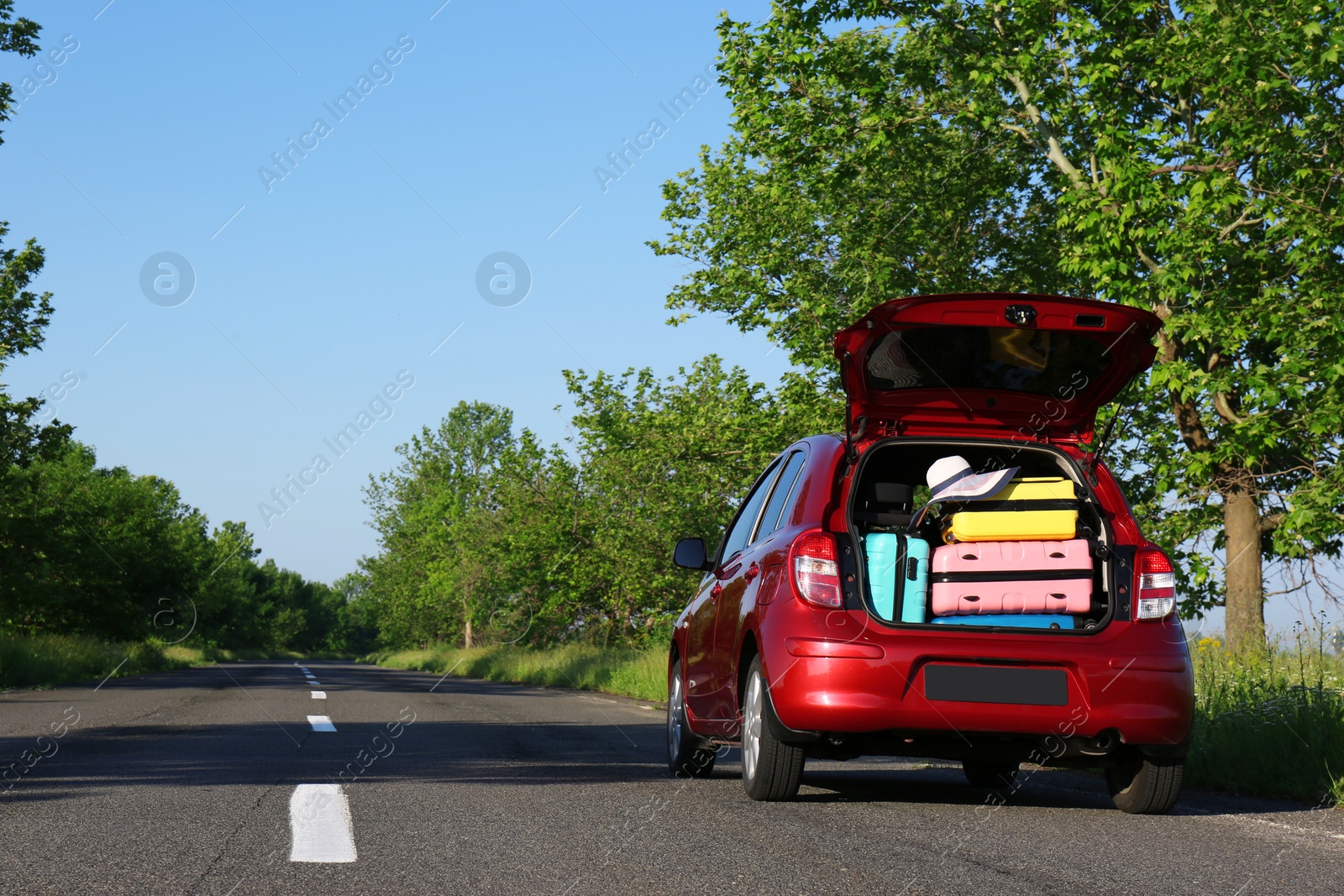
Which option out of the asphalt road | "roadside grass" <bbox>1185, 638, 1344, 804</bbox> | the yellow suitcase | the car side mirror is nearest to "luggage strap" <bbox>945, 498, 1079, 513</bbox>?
the yellow suitcase

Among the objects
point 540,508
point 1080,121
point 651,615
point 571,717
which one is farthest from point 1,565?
point 1080,121

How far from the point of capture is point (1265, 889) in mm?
4129

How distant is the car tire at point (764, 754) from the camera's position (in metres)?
5.81

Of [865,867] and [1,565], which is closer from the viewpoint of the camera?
[865,867]

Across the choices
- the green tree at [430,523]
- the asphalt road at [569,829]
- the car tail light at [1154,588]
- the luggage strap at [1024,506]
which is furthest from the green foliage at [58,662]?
the green tree at [430,523]

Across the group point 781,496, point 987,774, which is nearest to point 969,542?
point 781,496

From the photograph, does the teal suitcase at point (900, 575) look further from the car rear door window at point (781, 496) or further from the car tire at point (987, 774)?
the car tire at point (987, 774)

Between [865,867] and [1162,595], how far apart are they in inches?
88.8

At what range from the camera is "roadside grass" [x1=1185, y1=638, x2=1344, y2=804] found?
22.9 ft

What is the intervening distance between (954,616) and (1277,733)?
2.87m

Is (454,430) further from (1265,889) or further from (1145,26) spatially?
(1265,889)

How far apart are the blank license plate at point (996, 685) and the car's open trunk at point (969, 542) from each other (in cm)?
19

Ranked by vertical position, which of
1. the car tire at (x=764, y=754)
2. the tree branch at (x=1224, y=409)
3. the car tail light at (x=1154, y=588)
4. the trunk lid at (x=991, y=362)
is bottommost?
the tree branch at (x=1224, y=409)

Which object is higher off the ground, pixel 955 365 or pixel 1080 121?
pixel 1080 121
